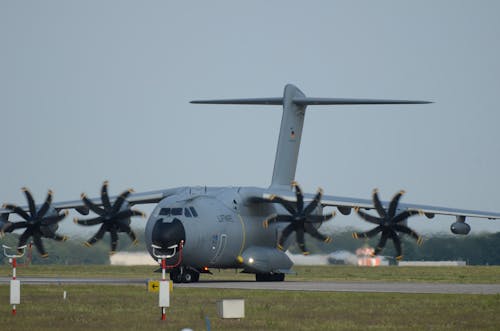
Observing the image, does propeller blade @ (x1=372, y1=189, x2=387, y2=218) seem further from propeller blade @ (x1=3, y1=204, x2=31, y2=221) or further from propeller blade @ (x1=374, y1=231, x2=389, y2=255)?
propeller blade @ (x1=3, y1=204, x2=31, y2=221)

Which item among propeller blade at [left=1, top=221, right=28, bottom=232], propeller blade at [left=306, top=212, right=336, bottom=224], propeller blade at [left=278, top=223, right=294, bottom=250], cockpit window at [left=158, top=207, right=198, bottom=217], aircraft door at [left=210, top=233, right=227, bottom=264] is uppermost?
cockpit window at [left=158, top=207, right=198, bottom=217]

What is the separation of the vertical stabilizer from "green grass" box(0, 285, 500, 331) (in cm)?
1535

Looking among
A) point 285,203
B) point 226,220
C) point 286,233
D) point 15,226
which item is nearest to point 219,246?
point 226,220

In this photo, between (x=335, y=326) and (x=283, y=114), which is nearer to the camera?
(x=335, y=326)

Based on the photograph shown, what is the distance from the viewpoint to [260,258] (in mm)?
40312

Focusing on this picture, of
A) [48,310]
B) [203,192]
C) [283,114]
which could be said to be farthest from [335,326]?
[283,114]

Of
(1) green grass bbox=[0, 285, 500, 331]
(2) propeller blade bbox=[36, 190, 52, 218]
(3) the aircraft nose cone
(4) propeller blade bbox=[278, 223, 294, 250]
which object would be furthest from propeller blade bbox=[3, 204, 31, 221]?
(1) green grass bbox=[0, 285, 500, 331]

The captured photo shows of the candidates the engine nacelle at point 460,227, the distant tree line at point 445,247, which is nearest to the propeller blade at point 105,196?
the distant tree line at point 445,247

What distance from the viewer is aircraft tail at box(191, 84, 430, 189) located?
44375 millimetres

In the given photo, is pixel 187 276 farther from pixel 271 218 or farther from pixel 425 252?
pixel 425 252

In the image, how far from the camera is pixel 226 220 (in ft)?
128

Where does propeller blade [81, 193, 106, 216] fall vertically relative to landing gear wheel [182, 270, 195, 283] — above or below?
above

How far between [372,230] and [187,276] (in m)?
7.44

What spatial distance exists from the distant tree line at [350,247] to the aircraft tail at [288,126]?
3091mm
